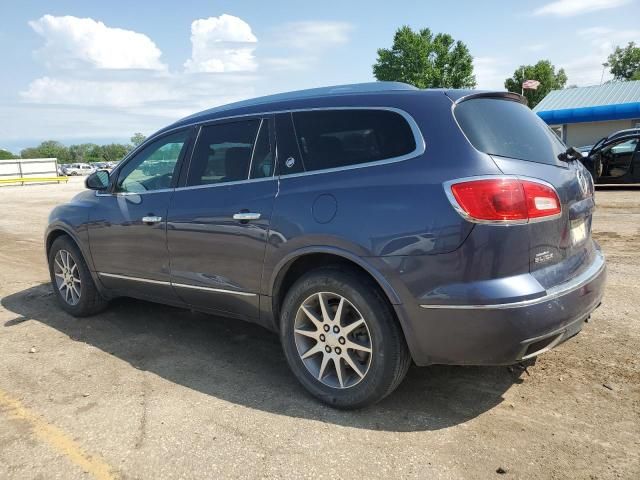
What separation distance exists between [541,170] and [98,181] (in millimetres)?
3856

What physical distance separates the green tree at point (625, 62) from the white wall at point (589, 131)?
224ft

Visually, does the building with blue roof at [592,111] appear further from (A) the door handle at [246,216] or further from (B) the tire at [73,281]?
(A) the door handle at [246,216]

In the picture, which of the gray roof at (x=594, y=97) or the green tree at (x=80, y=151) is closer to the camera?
the gray roof at (x=594, y=97)

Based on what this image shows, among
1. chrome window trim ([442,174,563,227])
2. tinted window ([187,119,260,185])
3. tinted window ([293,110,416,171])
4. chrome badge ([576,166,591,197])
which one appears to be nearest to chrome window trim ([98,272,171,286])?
tinted window ([187,119,260,185])

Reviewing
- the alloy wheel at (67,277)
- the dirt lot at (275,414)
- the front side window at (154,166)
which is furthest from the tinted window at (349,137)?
the alloy wheel at (67,277)

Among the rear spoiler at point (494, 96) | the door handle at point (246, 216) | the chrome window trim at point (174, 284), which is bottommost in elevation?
the chrome window trim at point (174, 284)

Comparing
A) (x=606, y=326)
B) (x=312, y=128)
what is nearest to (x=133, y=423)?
(x=312, y=128)

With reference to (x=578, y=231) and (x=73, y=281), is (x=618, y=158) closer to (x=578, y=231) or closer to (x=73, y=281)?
(x=578, y=231)

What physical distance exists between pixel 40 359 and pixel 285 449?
2.48m

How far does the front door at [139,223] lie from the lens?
168 inches

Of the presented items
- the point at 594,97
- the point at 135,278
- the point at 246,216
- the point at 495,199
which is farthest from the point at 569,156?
the point at 594,97

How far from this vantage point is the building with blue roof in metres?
31.8

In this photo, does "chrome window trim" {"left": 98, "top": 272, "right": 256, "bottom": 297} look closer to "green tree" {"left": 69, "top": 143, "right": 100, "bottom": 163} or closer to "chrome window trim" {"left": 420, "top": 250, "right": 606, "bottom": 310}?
"chrome window trim" {"left": 420, "top": 250, "right": 606, "bottom": 310}

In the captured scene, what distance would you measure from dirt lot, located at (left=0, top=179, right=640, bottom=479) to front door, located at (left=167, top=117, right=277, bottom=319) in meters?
0.60
